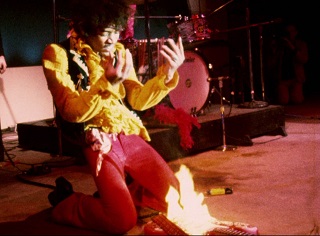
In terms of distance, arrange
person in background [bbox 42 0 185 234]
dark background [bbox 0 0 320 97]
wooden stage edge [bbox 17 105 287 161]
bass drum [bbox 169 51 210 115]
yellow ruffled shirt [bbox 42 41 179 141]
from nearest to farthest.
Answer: yellow ruffled shirt [bbox 42 41 179 141], person in background [bbox 42 0 185 234], wooden stage edge [bbox 17 105 287 161], bass drum [bbox 169 51 210 115], dark background [bbox 0 0 320 97]

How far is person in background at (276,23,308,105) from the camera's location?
965 cm

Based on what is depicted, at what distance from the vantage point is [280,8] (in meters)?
10.8

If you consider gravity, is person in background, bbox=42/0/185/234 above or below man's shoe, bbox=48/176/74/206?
above

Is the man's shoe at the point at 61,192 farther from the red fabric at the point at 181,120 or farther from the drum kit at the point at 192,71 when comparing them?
the drum kit at the point at 192,71

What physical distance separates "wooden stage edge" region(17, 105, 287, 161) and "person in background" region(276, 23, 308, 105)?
141 inches

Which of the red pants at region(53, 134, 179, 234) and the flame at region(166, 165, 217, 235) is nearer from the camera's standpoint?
the flame at region(166, 165, 217, 235)

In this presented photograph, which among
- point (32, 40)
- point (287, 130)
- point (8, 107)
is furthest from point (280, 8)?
A: point (8, 107)

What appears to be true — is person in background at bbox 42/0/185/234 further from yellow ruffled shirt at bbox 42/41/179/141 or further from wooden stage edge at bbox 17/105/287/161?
wooden stage edge at bbox 17/105/287/161

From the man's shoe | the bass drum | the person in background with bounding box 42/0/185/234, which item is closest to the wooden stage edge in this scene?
the bass drum

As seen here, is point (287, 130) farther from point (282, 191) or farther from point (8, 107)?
point (8, 107)

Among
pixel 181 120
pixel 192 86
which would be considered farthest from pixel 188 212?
pixel 192 86

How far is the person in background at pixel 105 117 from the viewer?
2717mm

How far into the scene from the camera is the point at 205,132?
17.8ft

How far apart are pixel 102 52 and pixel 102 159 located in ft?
2.32
